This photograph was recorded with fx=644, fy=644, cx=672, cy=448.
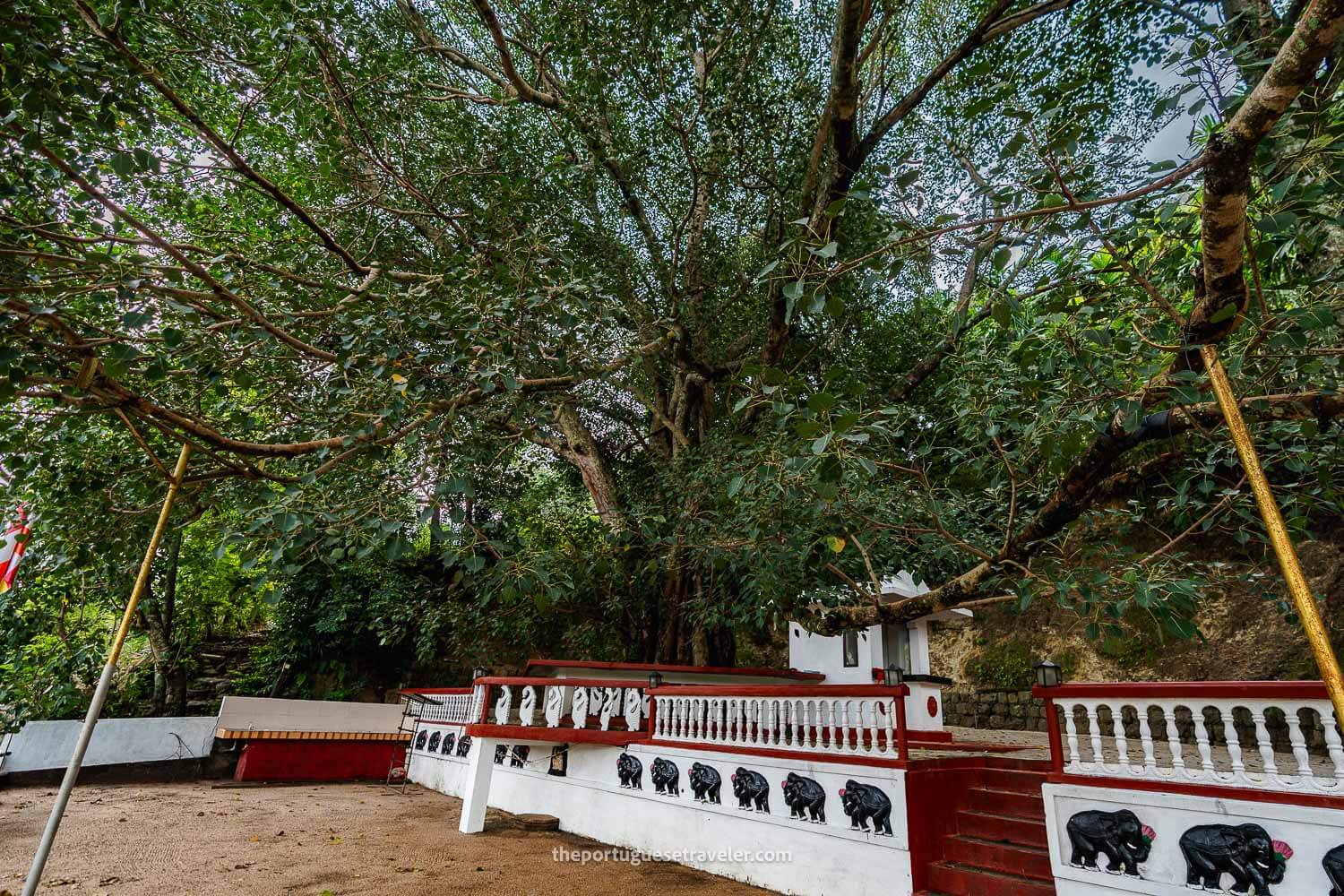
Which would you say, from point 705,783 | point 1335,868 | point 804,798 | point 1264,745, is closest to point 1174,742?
point 1264,745

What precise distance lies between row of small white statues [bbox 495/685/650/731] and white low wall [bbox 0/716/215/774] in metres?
6.42

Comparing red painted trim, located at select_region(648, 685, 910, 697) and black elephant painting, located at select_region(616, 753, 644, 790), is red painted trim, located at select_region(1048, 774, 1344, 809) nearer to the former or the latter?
red painted trim, located at select_region(648, 685, 910, 697)

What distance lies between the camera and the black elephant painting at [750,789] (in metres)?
5.07

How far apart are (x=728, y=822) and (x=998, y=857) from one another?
2.02m

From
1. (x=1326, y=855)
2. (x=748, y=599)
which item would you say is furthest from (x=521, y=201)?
(x=1326, y=855)

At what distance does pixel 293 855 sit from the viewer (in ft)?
17.0

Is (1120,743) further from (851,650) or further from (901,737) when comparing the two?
(851,650)

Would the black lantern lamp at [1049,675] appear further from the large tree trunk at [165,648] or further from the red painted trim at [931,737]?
the large tree trunk at [165,648]

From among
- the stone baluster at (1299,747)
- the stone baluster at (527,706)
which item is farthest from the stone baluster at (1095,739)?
the stone baluster at (527,706)

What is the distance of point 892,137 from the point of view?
30.1 ft

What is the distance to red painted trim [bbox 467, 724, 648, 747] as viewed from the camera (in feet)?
20.6

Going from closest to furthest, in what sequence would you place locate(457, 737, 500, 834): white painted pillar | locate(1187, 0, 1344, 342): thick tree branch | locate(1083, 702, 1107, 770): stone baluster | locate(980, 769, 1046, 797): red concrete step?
locate(1187, 0, 1344, 342): thick tree branch, locate(1083, 702, 1107, 770): stone baluster, locate(980, 769, 1046, 797): red concrete step, locate(457, 737, 500, 834): white painted pillar

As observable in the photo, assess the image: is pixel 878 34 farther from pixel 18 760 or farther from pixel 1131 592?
pixel 18 760

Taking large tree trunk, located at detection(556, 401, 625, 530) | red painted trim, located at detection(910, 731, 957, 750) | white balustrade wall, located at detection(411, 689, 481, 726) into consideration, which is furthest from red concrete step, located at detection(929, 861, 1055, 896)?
white balustrade wall, located at detection(411, 689, 481, 726)
